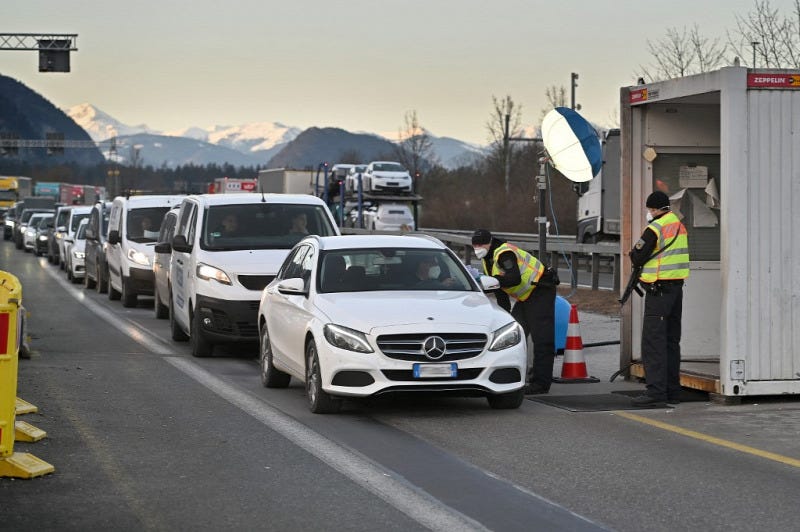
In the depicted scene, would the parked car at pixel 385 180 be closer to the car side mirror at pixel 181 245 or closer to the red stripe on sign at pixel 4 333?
the car side mirror at pixel 181 245

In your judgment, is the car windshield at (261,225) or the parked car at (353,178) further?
the parked car at (353,178)

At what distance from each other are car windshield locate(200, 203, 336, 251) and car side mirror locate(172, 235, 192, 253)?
7.5 inches

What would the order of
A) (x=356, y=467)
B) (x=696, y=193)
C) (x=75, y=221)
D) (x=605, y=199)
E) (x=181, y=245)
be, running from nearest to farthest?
(x=356, y=467) → (x=696, y=193) → (x=181, y=245) → (x=605, y=199) → (x=75, y=221)

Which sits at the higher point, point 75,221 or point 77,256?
point 75,221

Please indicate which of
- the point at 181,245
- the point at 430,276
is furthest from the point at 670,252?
the point at 181,245

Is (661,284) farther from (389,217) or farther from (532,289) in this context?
(389,217)

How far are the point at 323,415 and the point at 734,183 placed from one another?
3.91m

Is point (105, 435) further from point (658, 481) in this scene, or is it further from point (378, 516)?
point (658, 481)

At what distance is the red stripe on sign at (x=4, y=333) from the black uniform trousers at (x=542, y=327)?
5.84 meters

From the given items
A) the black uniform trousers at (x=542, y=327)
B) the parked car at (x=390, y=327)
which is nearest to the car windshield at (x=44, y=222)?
the parked car at (x=390, y=327)

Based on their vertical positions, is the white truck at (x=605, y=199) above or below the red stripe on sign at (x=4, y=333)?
above

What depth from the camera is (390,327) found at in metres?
10.8

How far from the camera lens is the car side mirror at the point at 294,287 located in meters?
12.0

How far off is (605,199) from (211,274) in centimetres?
1960
